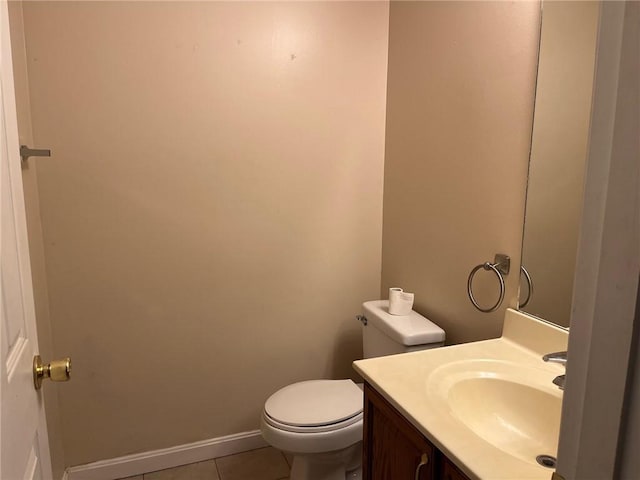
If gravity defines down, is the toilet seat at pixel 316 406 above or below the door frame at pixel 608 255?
below

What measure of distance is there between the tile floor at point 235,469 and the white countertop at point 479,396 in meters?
1.19

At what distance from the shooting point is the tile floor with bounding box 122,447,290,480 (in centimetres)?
207

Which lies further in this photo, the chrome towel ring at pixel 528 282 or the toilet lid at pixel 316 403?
the toilet lid at pixel 316 403

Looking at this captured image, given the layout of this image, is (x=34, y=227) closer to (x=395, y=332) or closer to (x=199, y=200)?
(x=199, y=200)

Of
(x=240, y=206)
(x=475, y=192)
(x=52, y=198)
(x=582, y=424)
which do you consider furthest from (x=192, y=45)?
(x=582, y=424)

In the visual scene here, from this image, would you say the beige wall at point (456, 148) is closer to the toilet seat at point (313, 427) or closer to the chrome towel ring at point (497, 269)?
the chrome towel ring at point (497, 269)

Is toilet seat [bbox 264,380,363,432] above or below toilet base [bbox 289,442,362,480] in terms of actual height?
above

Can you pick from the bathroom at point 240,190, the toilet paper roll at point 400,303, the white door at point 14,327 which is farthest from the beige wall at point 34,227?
the toilet paper roll at point 400,303

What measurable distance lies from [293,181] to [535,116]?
1.08 meters

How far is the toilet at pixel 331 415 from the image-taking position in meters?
1.64

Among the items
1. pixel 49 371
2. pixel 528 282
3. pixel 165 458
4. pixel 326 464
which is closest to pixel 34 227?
pixel 49 371

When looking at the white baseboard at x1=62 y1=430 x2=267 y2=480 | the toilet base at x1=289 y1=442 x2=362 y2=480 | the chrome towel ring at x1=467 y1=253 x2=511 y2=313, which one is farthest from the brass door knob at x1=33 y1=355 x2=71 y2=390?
the white baseboard at x1=62 y1=430 x2=267 y2=480

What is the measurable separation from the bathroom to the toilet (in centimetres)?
20

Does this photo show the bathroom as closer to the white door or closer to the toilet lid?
the toilet lid
